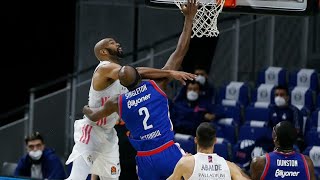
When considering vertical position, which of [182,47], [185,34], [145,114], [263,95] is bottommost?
[145,114]

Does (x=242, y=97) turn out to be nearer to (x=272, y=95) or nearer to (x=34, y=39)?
Answer: (x=272, y=95)

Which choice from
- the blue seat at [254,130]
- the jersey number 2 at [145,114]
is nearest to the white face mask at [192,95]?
the blue seat at [254,130]

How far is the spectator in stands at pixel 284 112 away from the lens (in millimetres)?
12609

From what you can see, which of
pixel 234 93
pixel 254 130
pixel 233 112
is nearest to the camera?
pixel 254 130

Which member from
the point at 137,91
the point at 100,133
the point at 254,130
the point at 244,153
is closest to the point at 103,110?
the point at 137,91

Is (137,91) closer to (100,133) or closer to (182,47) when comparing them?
(182,47)

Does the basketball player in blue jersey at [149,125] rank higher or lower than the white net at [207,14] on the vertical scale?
lower

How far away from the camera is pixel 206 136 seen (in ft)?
24.2

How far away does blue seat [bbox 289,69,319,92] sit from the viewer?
1370 centimetres

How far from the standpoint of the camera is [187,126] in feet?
43.2

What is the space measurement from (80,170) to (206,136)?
225cm

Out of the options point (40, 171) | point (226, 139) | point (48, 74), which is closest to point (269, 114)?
point (226, 139)

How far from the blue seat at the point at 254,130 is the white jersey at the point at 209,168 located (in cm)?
501

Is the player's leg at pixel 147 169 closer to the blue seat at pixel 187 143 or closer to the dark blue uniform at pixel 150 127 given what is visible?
the dark blue uniform at pixel 150 127
